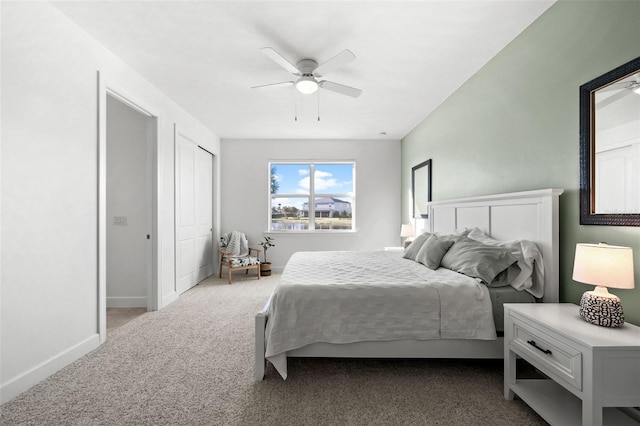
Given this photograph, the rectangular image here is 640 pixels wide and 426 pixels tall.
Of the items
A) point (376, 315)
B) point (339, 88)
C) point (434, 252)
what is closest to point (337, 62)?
point (339, 88)

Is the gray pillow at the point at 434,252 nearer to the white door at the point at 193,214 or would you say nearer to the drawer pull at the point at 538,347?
the drawer pull at the point at 538,347

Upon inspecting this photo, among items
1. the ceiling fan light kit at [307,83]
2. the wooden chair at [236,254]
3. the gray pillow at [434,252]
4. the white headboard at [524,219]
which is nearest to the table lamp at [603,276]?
the white headboard at [524,219]

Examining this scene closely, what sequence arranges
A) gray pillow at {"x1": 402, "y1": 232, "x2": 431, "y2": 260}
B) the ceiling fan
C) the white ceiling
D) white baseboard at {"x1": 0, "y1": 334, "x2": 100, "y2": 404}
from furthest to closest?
1. gray pillow at {"x1": 402, "y1": 232, "x2": 431, "y2": 260}
2. the ceiling fan
3. the white ceiling
4. white baseboard at {"x1": 0, "y1": 334, "x2": 100, "y2": 404}

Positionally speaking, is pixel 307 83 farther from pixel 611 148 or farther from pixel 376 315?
pixel 611 148

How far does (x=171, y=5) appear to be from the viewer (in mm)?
2096

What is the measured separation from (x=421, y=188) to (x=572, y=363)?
11.9ft

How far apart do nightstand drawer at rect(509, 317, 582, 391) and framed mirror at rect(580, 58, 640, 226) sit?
2.49 ft

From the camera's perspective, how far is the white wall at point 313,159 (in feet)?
19.1

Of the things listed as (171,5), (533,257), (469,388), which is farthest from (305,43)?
(469,388)

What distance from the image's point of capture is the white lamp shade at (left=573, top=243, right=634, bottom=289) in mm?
1421

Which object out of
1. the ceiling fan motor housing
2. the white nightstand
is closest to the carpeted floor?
the white nightstand

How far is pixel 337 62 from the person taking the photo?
250 centimetres

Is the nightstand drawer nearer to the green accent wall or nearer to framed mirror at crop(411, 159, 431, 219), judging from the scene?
the green accent wall

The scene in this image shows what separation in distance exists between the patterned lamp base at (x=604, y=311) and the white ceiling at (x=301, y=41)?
196cm
